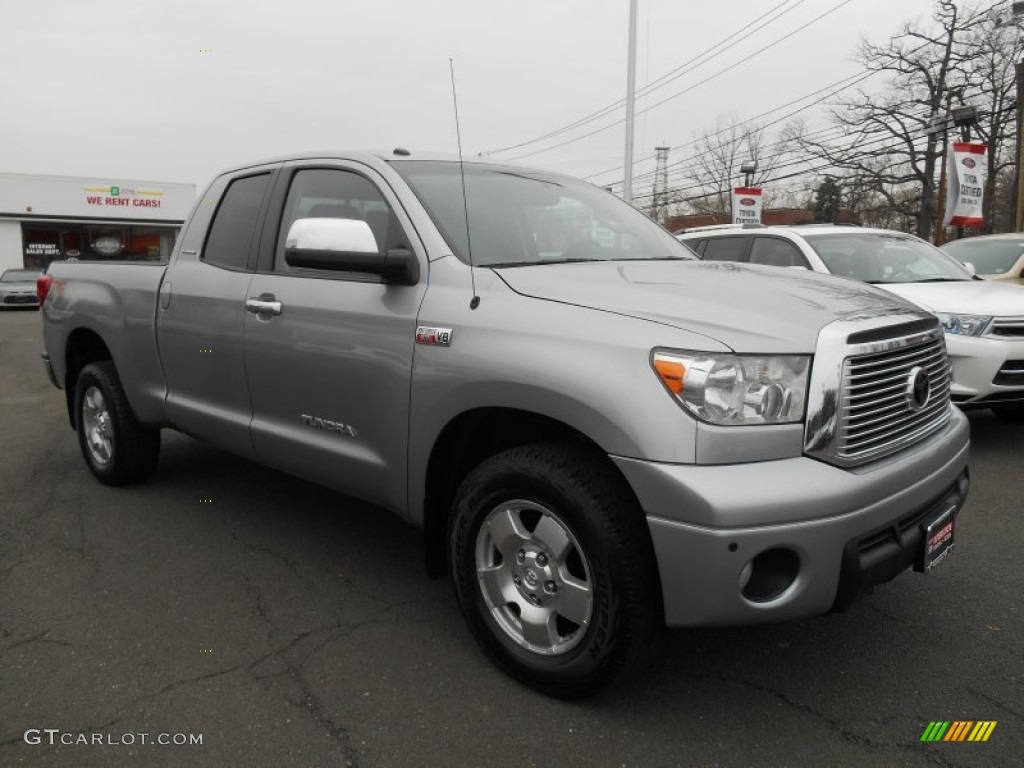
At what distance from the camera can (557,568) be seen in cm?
249

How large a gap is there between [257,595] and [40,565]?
117cm

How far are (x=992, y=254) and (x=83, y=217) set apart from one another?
3924cm

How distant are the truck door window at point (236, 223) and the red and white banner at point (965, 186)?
14.1 meters

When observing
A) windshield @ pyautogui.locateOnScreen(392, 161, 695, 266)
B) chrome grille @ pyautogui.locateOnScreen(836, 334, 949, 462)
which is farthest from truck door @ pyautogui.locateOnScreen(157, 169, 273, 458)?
chrome grille @ pyautogui.locateOnScreen(836, 334, 949, 462)

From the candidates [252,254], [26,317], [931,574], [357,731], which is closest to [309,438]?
[252,254]

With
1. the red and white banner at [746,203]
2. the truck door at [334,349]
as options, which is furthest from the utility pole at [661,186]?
the truck door at [334,349]

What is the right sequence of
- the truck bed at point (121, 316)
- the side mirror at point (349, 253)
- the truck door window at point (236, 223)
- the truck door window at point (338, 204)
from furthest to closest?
1. the truck bed at point (121, 316)
2. the truck door window at point (236, 223)
3. the truck door window at point (338, 204)
4. the side mirror at point (349, 253)

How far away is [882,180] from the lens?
35.6m

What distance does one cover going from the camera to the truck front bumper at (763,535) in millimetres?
2115

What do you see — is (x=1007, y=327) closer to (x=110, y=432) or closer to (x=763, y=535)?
(x=763, y=535)

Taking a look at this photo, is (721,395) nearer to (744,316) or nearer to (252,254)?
(744,316)

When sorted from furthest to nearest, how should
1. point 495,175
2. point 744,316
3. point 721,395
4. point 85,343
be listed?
point 85,343
point 495,175
point 744,316
point 721,395

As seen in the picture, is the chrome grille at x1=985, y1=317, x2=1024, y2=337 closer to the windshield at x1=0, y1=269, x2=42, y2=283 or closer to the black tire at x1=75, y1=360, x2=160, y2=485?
the black tire at x1=75, y1=360, x2=160, y2=485

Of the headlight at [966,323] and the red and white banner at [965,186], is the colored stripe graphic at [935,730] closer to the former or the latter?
the headlight at [966,323]
